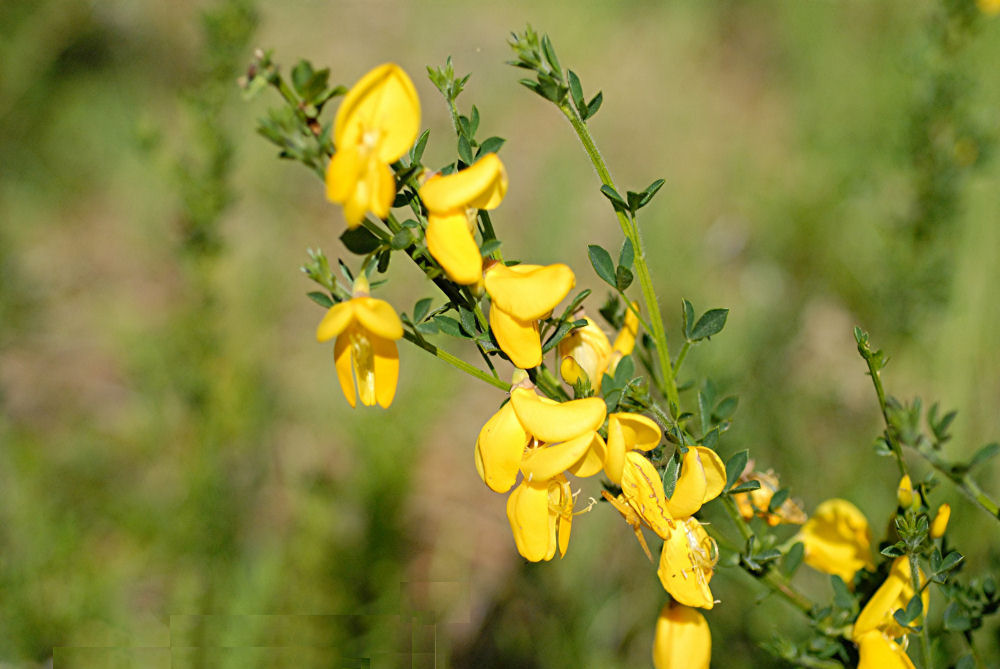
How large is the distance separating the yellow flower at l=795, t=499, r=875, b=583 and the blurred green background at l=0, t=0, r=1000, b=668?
0.28 metres

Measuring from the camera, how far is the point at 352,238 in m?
0.74

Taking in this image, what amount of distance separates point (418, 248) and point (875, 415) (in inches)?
79.3

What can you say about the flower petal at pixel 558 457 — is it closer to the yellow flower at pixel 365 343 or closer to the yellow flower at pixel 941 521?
the yellow flower at pixel 365 343

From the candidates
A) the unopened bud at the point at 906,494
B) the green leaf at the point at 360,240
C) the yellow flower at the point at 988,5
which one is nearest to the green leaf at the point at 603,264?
the green leaf at the point at 360,240

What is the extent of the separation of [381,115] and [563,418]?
1.04 feet

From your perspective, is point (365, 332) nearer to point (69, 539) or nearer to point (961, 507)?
point (69, 539)

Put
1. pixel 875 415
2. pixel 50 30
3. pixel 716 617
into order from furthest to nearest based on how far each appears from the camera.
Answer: pixel 50 30 → pixel 875 415 → pixel 716 617

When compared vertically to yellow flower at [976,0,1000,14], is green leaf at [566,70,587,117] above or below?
below

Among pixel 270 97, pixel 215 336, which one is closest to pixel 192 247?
pixel 215 336

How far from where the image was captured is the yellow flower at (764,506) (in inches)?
36.9

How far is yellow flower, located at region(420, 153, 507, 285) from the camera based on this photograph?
68 centimetres

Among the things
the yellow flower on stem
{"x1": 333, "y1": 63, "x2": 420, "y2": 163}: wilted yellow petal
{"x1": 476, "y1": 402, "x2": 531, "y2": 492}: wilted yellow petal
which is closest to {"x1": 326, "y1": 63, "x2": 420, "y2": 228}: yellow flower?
{"x1": 333, "y1": 63, "x2": 420, "y2": 163}: wilted yellow petal

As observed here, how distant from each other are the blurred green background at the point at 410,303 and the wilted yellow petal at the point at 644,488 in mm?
587

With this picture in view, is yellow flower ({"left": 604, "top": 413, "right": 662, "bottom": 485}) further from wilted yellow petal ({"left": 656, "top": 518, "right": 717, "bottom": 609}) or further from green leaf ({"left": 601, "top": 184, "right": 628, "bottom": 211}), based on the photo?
green leaf ({"left": 601, "top": 184, "right": 628, "bottom": 211})
